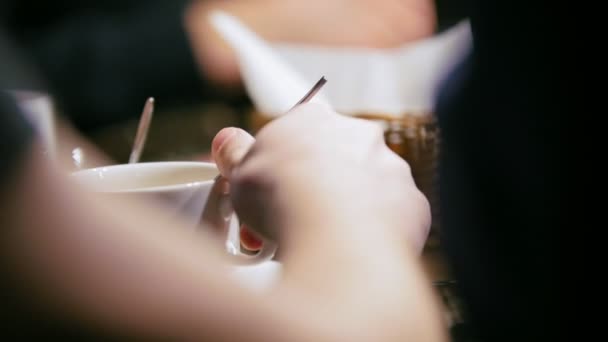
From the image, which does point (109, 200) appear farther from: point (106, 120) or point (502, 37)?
point (106, 120)

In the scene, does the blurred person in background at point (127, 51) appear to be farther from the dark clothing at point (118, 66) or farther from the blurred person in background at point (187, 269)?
the blurred person in background at point (187, 269)

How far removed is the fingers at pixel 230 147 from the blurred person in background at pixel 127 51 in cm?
71

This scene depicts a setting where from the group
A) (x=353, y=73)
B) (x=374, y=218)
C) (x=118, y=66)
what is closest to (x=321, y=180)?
(x=374, y=218)

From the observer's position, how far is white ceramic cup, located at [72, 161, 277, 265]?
0.36 metres

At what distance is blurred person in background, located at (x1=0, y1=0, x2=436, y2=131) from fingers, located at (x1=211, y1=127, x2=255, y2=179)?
71 cm

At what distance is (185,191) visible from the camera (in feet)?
1.20

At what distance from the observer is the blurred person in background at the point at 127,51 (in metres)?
1.03

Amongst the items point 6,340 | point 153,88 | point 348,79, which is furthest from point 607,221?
point 153,88

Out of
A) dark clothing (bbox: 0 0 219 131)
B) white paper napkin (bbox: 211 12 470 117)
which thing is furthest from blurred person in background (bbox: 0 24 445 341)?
dark clothing (bbox: 0 0 219 131)

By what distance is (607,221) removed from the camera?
17.2 inches

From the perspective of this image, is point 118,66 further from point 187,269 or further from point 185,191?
point 187,269

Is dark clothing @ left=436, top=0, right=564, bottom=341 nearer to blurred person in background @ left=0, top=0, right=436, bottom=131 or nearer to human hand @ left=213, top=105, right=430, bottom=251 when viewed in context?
human hand @ left=213, top=105, right=430, bottom=251

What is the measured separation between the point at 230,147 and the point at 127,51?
75cm

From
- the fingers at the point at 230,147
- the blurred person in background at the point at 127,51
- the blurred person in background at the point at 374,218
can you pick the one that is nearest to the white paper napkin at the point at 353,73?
the blurred person in background at the point at 127,51
